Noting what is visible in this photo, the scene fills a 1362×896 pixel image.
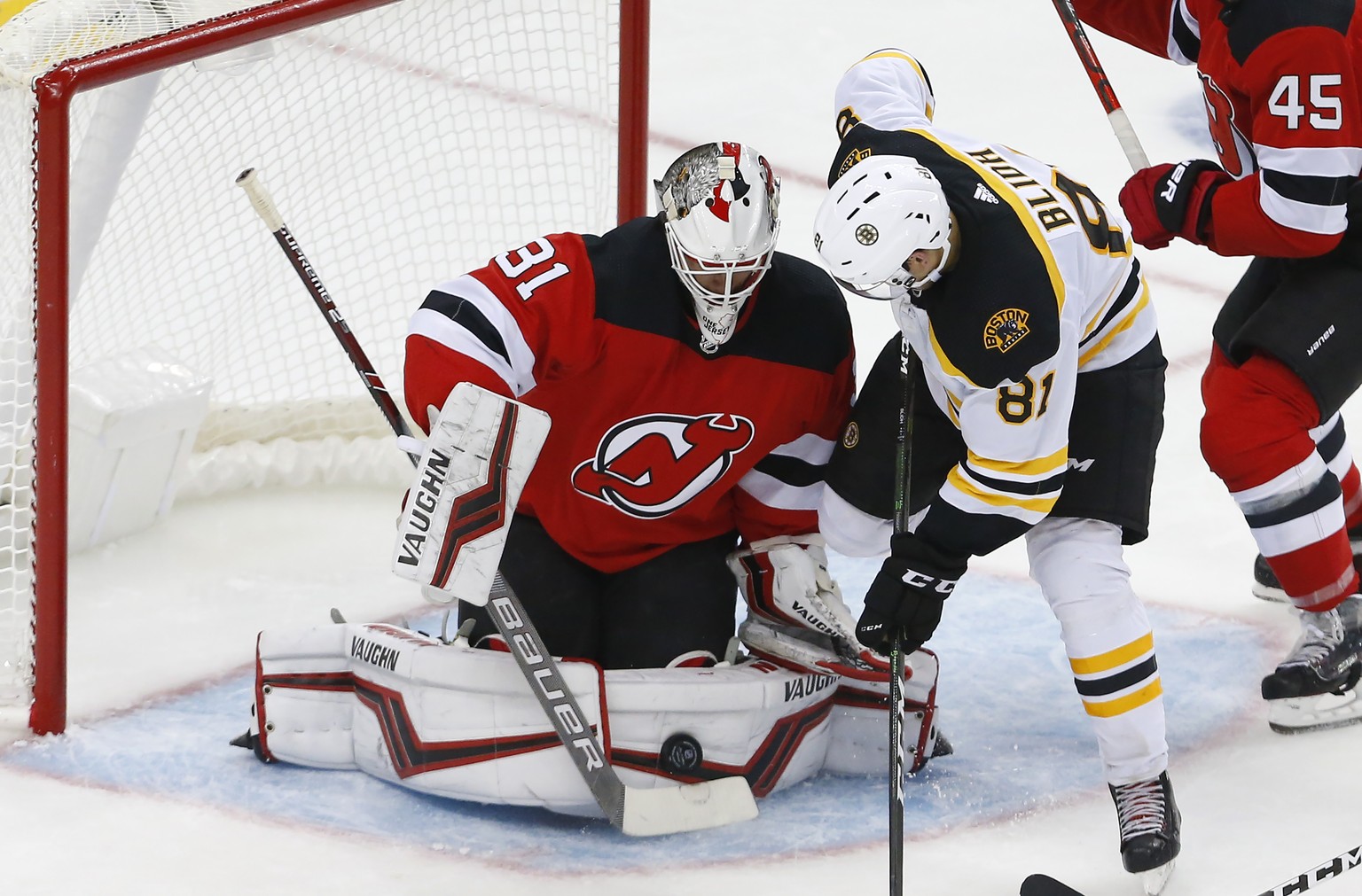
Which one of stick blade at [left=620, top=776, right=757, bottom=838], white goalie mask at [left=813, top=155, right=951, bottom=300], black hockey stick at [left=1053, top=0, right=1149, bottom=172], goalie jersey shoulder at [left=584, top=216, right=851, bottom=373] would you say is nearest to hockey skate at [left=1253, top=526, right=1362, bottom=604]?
black hockey stick at [left=1053, top=0, right=1149, bottom=172]

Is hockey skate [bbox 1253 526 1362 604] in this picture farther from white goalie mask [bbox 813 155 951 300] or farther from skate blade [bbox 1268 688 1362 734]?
white goalie mask [bbox 813 155 951 300]

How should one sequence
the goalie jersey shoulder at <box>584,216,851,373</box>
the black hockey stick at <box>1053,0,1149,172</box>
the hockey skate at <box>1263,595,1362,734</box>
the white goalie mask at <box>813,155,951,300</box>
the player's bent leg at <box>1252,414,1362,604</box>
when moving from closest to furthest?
the white goalie mask at <box>813,155,951,300</box>
the goalie jersey shoulder at <box>584,216,851,373</box>
the hockey skate at <box>1263,595,1362,734</box>
the player's bent leg at <box>1252,414,1362,604</box>
the black hockey stick at <box>1053,0,1149,172</box>

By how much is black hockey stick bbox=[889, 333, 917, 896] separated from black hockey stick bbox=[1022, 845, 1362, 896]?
0.17 m

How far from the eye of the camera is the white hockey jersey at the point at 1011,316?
198 centimetres

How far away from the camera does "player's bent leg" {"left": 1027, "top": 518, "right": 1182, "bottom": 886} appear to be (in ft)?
→ 7.00

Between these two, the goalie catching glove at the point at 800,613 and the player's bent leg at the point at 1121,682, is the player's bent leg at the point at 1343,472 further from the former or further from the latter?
the goalie catching glove at the point at 800,613

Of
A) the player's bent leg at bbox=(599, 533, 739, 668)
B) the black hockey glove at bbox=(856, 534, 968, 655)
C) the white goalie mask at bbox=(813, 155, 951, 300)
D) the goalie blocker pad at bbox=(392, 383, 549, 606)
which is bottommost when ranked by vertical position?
the player's bent leg at bbox=(599, 533, 739, 668)

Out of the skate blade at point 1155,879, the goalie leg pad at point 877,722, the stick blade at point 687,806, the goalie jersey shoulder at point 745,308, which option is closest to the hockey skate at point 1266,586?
the goalie leg pad at point 877,722

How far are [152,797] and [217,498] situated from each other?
41.4 inches

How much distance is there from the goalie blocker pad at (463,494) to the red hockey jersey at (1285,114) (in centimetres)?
104

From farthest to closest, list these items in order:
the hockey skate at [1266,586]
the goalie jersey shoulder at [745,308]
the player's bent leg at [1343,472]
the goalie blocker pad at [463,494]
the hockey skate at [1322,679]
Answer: the hockey skate at [1266,586]
the player's bent leg at [1343,472]
the hockey skate at [1322,679]
the goalie jersey shoulder at [745,308]
the goalie blocker pad at [463,494]

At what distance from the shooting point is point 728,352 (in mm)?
2250

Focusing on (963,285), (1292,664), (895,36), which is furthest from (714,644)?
(895,36)

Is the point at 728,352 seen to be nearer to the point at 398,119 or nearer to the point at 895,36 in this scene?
the point at 398,119
